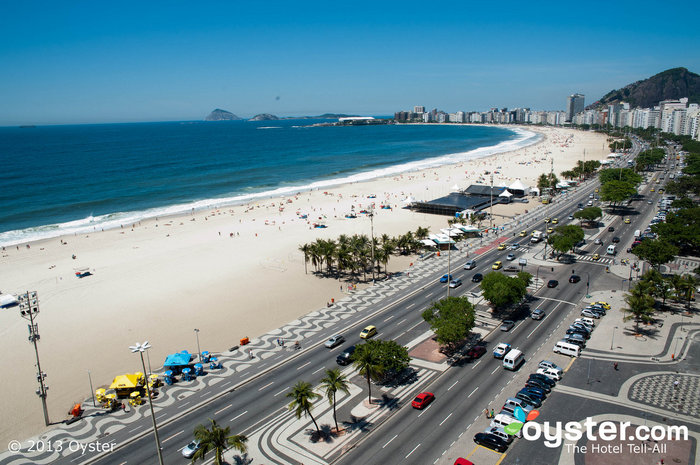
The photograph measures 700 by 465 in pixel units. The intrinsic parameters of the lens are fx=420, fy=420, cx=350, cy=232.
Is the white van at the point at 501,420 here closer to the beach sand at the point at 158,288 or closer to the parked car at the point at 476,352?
the parked car at the point at 476,352

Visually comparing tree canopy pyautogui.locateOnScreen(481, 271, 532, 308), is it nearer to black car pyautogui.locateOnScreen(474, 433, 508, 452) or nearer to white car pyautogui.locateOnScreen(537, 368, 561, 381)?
white car pyautogui.locateOnScreen(537, 368, 561, 381)

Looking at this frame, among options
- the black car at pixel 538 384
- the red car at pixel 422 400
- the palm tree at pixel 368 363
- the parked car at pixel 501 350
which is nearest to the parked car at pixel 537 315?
the parked car at pixel 501 350

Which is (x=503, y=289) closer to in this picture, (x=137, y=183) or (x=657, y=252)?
(x=657, y=252)

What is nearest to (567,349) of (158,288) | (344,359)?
(344,359)

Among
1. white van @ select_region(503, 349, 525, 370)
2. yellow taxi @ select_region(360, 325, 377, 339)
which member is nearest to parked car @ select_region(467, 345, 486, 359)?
white van @ select_region(503, 349, 525, 370)

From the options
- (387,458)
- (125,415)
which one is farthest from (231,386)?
(387,458)

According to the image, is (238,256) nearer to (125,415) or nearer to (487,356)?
(125,415)
